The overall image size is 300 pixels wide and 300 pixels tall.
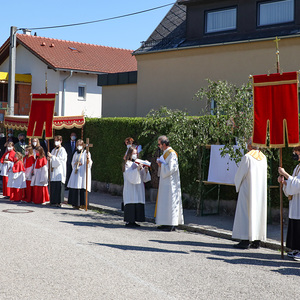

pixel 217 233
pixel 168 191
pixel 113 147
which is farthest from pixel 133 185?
pixel 113 147

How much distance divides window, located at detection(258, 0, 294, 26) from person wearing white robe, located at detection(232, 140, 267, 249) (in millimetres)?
9448

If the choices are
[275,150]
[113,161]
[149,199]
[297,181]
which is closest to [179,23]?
[113,161]

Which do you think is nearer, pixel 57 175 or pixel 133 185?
pixel 133 185

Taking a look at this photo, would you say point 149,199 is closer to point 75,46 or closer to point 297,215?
point 297,215

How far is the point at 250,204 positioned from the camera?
982cm

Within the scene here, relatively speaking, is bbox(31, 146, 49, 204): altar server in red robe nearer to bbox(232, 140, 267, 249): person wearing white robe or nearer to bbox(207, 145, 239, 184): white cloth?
bbox(207, 145, 239, 184): white cloth

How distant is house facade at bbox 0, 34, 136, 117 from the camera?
3372 cm

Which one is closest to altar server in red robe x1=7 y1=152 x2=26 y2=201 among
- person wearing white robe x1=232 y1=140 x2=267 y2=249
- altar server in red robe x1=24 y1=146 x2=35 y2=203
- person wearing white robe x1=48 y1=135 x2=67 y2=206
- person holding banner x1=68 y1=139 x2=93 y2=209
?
altar server in red robe x1=24 y1=146 x2=35 y2=203

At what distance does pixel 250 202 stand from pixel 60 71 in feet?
83.7

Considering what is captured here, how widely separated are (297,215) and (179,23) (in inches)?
592

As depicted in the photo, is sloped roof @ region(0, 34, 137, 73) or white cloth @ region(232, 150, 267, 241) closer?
white cloth @ region(232, 150, 267, 241)

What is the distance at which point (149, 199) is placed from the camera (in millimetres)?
16703

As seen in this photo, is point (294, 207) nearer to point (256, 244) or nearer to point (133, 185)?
point (256, 244)

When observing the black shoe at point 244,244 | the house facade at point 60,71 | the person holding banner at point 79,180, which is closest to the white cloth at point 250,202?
the black shoe at point 244,244
